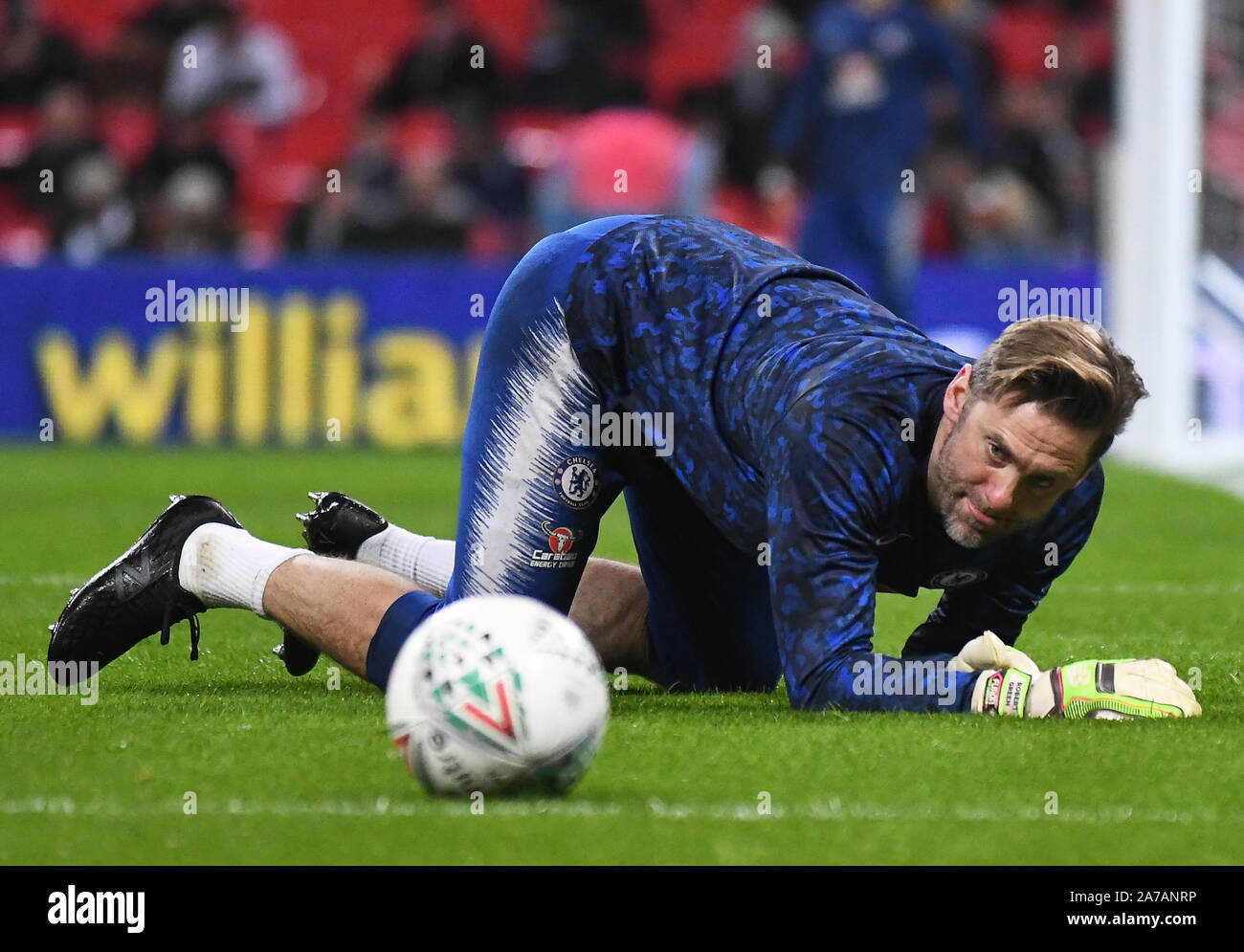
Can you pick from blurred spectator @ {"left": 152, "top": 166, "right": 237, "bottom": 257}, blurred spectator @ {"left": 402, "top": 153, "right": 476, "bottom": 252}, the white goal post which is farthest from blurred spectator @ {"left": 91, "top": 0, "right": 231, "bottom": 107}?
the white goal post

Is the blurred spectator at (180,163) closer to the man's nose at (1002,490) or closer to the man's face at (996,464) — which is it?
the man's face at (996,464)

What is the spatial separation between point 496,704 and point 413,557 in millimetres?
2041

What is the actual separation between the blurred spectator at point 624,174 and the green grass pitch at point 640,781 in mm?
10312

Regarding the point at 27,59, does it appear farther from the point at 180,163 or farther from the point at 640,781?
the point at 640,781

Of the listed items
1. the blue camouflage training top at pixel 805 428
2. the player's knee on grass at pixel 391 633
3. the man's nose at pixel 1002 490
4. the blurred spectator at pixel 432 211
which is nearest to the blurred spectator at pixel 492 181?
the blurred spectator at pixel 432 211

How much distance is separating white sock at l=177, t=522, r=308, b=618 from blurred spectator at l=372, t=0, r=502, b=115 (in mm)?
13104

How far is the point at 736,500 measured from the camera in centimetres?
503

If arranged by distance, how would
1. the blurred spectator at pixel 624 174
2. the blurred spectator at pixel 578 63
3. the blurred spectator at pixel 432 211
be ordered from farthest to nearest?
the blurred spectator at pixel 578 63, the blurred spectator at pixel 432 211, the blurred spectator at pixel 624 174

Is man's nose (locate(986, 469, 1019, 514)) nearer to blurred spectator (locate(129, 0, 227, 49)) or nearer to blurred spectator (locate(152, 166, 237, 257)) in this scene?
blurred spectator (locate(152, 166, 237, 257))

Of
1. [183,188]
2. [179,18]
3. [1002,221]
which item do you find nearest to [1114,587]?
[1002,221]

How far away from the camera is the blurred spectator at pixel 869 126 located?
48.2ft

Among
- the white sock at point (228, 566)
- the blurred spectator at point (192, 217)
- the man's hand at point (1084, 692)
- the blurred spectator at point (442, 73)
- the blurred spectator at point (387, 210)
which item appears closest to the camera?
the man's hand at point (1084, 692)

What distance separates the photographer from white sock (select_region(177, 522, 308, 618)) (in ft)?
18.1

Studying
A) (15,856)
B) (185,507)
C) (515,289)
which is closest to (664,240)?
(515,289)
